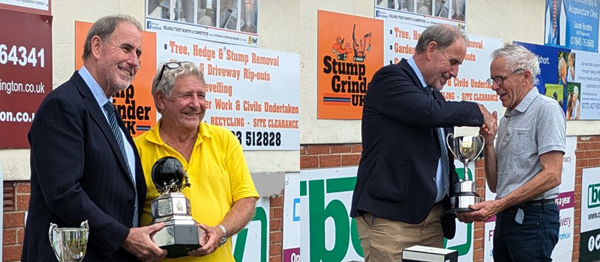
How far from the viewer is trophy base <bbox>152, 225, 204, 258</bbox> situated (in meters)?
3.07

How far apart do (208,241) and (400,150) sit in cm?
122

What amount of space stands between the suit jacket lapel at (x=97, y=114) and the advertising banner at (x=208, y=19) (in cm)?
197

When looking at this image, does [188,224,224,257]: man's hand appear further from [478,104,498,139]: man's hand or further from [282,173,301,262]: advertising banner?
[282,173,301,262]: advertising banner

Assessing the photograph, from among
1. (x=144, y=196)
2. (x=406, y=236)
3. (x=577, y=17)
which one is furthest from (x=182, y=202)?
(x=577, y=17)

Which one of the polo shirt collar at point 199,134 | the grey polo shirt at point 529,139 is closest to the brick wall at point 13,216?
the polo shirt collar at point 199,134

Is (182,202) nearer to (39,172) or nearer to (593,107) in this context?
(39,172)

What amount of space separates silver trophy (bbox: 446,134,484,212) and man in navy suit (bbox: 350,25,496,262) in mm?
65

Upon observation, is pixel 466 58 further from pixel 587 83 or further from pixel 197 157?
pixel 197 157

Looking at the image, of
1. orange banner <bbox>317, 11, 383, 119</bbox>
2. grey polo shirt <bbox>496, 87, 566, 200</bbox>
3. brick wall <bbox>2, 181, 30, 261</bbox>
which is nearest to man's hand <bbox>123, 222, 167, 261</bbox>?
brick wall <bbox>2, 181, 30, 261</bbox>

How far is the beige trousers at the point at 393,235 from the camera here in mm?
4074

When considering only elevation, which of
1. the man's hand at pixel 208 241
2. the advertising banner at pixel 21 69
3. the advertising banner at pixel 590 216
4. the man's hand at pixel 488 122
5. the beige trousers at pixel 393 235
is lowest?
the advertising banner at pixel 590 216

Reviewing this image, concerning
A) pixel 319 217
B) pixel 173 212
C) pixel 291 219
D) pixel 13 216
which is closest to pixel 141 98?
pixel 13 216

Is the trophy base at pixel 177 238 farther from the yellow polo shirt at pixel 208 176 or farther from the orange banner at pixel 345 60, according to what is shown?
the orange banner at pixel 345 60

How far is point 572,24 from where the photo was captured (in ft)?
29.3
